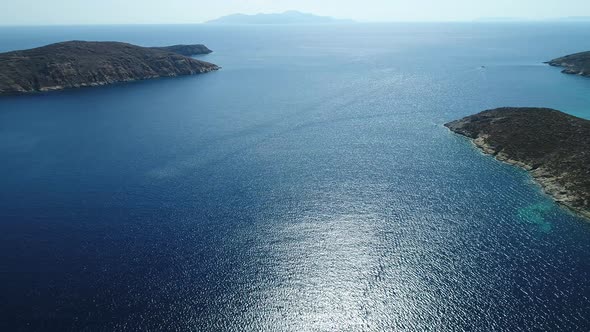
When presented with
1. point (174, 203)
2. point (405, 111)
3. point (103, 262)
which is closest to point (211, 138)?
point (174, 203)

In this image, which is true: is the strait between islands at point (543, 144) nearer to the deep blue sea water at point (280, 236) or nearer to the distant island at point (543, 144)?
the distant island at point (543, 144)

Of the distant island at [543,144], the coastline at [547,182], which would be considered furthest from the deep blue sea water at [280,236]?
the distant island at [543,144]

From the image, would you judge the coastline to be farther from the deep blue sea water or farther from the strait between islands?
the deep blue sea water

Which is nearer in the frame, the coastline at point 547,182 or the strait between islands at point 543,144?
the coastline at point 547,182

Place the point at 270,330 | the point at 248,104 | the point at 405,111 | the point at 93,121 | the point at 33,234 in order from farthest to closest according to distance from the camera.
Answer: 1. the point at 248,104
2. the point at 405,111
3. the point at 93,121
4. the point at 33,234
5. the point at 270,330

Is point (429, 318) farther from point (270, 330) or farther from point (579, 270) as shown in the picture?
point (579, 270)

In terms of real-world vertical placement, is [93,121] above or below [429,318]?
above

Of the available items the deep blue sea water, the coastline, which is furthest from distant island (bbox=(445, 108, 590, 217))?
the deep blue sea water

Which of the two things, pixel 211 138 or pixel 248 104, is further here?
pixel 248 104

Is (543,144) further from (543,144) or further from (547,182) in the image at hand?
(547,182)
